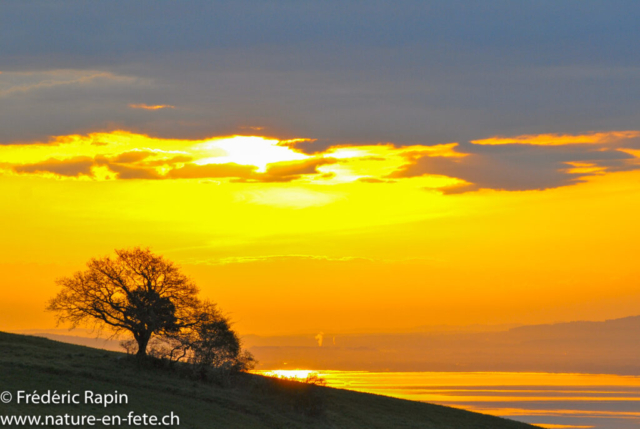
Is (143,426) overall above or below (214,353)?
below

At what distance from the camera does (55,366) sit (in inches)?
2472

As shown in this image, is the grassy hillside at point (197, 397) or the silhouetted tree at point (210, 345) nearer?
the grassy hillside at point (197, 397)

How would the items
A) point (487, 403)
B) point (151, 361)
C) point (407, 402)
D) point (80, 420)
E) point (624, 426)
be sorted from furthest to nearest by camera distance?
point (487, 403) → point (624, 426) → point (407, 402) → point (151, 361) → point (80, 420)

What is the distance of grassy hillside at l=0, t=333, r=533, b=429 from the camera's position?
186 ft

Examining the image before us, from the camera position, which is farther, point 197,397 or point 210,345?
point 210,345

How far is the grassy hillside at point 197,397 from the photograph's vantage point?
56594 millimetres

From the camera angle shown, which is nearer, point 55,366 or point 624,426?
point 55,366

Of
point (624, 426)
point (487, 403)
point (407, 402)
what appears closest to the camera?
point (407, 402)

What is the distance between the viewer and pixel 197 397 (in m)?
63.9

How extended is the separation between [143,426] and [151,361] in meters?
19.9

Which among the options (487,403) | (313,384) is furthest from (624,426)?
(313,384)

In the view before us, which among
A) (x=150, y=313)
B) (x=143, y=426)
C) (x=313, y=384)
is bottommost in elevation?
(x=143, y=426)

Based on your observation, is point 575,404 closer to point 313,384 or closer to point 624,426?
point 624,426

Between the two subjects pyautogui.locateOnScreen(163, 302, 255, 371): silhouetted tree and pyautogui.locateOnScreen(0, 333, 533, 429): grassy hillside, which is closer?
pyautogui.locateOnScreen(0, 333, 533, 429): grassy hillside
